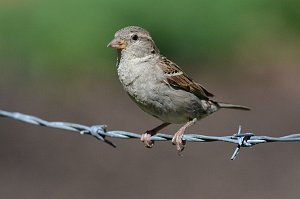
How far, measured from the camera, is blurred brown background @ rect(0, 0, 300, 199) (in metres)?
10.4

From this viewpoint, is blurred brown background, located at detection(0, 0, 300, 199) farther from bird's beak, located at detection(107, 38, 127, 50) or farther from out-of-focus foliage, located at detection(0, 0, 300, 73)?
bird's beak, located at detection(107, 38, 127, 50)

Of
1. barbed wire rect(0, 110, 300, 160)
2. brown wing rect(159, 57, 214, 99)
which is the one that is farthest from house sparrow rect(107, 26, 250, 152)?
barbed wire rect(0, 110, 300, 160)

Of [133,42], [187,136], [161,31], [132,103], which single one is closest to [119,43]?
[133,42]

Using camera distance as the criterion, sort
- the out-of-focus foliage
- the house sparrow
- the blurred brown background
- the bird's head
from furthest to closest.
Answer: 1. the out-of-focus foliage
2. the blurred brown background
3. the bird's head
4. the house sparrow

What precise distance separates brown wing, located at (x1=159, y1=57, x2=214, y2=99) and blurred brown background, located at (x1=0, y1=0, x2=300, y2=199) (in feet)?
8.37

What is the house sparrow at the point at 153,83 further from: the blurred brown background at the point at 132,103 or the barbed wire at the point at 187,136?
the blurred brown background at the point at 132,103

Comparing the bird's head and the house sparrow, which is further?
the bird's head

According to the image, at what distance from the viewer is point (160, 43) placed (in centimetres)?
1425

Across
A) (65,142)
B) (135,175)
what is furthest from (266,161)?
(65,142)

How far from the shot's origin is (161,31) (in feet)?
47.5

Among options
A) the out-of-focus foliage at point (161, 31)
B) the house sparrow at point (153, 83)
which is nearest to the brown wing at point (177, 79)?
the house sparrow at point (153, 83)

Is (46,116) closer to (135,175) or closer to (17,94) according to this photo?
(17,94)

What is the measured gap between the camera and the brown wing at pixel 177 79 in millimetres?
7395

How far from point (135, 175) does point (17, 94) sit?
3100 mm
